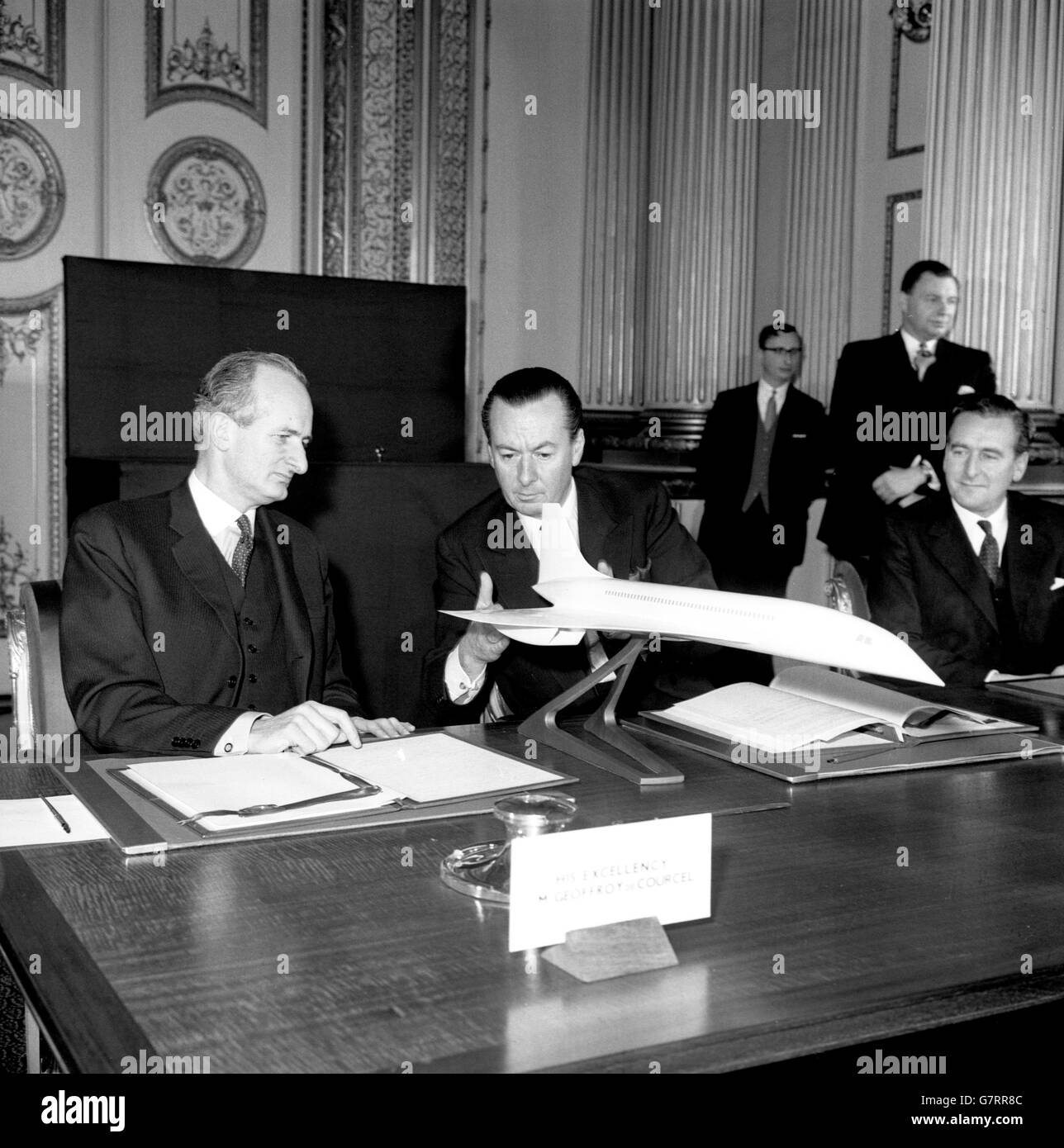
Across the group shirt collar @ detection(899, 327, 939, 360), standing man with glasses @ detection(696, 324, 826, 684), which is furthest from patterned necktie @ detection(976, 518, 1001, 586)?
standing man with glasses @ detection(696, 324, 826, 684)

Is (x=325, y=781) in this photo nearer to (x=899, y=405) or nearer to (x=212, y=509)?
(x=212, y=509)

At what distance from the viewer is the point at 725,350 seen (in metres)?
6.42

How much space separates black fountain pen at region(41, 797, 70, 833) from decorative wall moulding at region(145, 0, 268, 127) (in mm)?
4883

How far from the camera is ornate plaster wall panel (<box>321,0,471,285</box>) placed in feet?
20.4

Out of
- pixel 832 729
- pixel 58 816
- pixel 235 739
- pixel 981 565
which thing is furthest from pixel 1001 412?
pixel 58 816

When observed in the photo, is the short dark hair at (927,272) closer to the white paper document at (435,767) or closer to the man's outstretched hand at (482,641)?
the man's outstretched hand at (482,641)

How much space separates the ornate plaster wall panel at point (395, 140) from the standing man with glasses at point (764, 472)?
181 cm

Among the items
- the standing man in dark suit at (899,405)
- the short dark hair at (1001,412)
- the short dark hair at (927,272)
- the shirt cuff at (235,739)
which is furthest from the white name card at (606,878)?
the short dark hair at (927,272)

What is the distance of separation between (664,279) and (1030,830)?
17.0 feet

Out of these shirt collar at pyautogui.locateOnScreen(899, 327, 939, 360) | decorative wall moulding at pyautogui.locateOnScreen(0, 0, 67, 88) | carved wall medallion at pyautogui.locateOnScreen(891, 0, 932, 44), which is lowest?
shirt collar at pyautogui.locateOnScreen(899, 327, 939, 360)

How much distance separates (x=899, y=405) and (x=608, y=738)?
9.78ft

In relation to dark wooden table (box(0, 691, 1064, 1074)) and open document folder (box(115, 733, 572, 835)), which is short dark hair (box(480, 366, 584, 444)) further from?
dark wooden table (box(0, 691, 1064, 1074))

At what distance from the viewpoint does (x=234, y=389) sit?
230 cm
